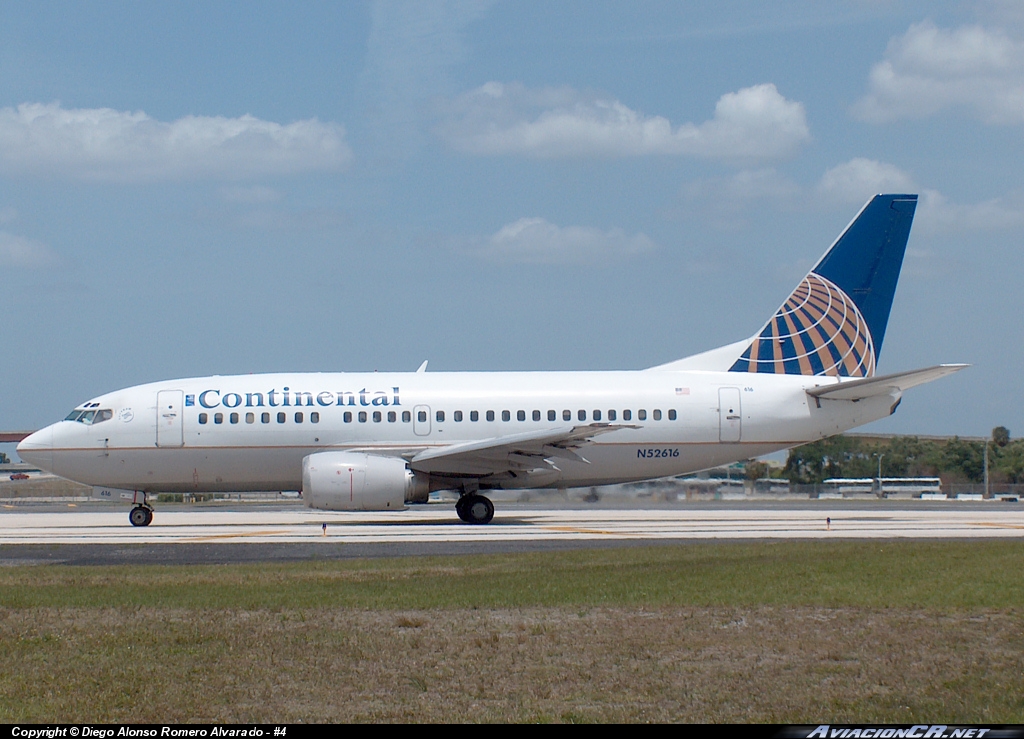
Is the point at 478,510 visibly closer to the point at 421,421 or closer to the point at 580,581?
the point at 421,421

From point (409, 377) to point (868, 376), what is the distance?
12.6 meters

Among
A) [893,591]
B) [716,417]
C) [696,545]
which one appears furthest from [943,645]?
[716,417]

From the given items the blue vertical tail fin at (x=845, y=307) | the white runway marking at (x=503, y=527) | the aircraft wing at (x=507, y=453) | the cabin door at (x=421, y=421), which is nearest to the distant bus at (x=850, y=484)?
the white runway marking at (x=503, y=527)

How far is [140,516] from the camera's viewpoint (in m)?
27.7

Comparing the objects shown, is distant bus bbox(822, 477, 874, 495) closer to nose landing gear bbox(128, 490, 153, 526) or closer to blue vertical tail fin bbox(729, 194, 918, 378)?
blue vertical tail fin bbox(729, 194, 918, 378)

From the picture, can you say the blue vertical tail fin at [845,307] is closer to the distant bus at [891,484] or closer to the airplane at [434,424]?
the airplane at [434,424]

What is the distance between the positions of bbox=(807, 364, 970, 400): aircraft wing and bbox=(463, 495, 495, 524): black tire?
8870mm

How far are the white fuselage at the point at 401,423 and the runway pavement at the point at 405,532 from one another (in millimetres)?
1432

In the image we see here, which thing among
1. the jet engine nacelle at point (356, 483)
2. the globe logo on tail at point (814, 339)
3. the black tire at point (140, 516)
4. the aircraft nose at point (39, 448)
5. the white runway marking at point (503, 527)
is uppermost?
the globe logo on tail at point (814, 339)

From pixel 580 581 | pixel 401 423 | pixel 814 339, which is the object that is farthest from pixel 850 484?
pixel 580 581

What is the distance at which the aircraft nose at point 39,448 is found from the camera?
27859mm
